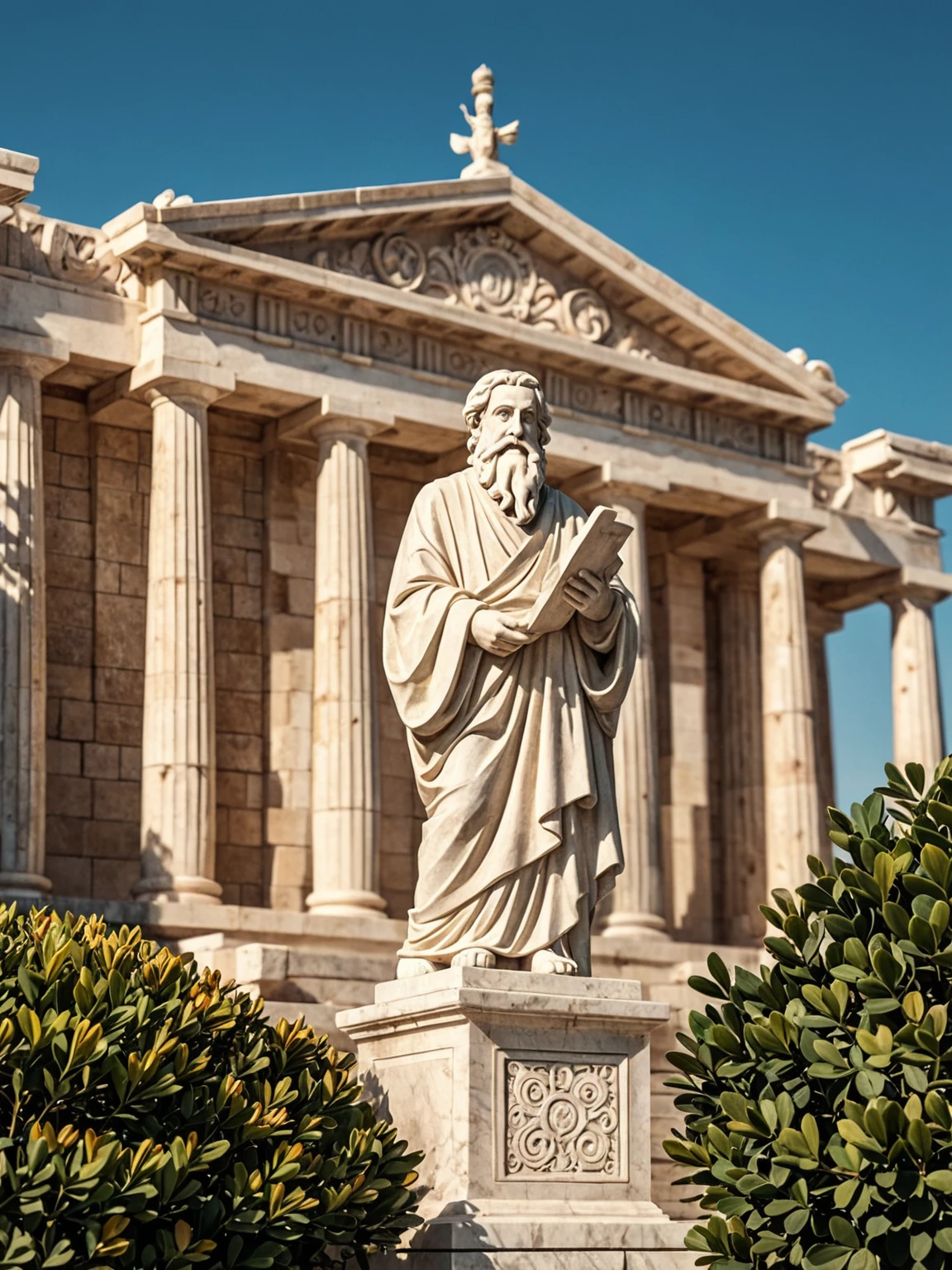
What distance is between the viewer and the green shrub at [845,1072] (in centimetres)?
748

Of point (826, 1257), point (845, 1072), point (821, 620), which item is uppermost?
point (821, 620)

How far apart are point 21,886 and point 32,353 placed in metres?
6.25

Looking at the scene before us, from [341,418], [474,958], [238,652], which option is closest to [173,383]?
[341,418]

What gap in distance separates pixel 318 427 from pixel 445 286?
2.80 m

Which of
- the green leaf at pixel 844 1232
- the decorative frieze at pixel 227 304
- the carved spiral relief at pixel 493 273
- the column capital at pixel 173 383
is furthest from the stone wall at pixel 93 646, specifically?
the green leaf at pixel 844 1232

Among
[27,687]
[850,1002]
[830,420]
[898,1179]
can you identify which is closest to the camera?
[898,1179]

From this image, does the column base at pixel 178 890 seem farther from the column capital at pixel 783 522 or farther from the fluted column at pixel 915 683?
the fluted column at pixel 915 683

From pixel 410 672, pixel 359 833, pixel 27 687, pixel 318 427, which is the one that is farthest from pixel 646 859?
pixel 410 672

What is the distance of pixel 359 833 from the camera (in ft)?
87.4

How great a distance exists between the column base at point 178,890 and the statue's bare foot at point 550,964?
1674 cm

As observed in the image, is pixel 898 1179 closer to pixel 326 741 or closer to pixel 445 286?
pixel 326 741

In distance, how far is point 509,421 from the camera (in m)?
9.38

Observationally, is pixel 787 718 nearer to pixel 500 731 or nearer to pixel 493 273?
pixel 493 273

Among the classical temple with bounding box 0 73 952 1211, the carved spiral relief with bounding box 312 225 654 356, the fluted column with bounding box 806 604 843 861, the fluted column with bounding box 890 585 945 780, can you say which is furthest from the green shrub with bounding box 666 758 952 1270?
the fluted column with bounding box 806 604 843 861
